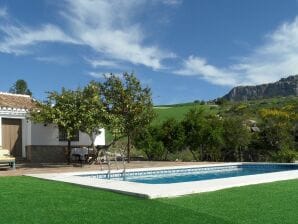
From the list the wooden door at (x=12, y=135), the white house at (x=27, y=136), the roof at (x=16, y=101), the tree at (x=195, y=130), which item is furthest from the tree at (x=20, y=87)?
the wooden door at (x=12, y=135)

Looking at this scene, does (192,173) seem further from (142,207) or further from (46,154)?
(142,207)

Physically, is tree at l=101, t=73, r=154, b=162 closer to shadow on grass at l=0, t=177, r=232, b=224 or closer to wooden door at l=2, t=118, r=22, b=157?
wooden door at l=2, t=118, r=22, b=157

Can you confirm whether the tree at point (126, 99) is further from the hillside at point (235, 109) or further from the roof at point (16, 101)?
the hillside at point (235, 109)

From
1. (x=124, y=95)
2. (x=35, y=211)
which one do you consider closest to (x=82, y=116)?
(x=124, y=95)

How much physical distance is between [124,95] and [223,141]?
317 inches

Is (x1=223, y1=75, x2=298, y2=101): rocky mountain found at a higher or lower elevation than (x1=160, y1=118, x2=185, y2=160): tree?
higher

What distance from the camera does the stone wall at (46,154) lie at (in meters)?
23.7

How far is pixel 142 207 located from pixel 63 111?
1213cm

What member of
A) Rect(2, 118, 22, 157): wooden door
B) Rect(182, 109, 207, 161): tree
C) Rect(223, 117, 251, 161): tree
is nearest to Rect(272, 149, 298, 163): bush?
Rect(223, 117, 251, 161): tree

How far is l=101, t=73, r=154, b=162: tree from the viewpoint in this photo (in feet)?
71.4

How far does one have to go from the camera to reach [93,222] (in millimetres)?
7406

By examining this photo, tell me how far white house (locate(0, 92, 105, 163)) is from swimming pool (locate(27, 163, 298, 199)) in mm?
7537

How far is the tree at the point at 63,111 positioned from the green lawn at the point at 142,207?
840 cm

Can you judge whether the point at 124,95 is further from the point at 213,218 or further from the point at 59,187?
the point at 213,218
